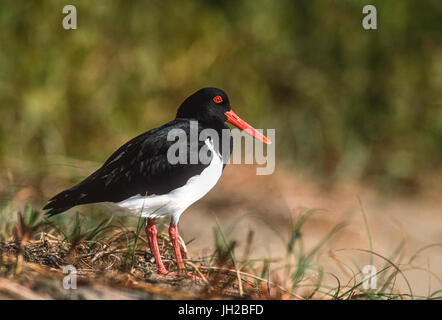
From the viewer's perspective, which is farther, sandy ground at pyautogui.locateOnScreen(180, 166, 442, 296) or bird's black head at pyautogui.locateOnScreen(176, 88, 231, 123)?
sandy ground at pyautogui.locateOnScreen(180, 166, 442, 296)

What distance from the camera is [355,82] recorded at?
22.2 ft

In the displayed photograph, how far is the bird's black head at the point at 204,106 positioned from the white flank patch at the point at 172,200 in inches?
10.7

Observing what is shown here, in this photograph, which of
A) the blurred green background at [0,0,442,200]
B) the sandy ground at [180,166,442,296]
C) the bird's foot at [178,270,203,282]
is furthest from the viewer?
the blurred green background at [0,0,442,200]

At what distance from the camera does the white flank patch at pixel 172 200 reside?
2824 millimetres

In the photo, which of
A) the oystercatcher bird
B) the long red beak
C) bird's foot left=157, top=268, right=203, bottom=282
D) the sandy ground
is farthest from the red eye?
the sandy ground

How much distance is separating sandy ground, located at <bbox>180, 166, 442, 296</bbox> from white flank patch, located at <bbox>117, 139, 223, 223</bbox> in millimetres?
1888

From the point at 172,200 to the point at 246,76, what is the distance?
3788 millimetres

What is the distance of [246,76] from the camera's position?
6.45m

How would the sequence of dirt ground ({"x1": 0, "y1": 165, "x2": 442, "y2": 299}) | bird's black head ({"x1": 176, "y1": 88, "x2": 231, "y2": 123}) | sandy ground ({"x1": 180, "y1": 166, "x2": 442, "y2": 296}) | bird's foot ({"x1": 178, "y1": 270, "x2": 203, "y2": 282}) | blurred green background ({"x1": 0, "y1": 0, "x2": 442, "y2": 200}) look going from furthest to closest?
blurred green background ({"x1": 0, "y1": 0, "x2": 442, "y2": 200})
sandy ground ({"x1": 180, "y1": 166, "x2": 442, "y2": 296})
dirt ground ({"x1": 0, "y1": 165, "x2": 442, "y2": 299})
bird's black head ({"x1": 176, "y1": 88, "x2": 231, "y2": 123})
bird's foot ({"x1": 178, "y1": 270, "x2": 203, "y2": 282})

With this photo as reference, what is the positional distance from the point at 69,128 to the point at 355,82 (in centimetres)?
301

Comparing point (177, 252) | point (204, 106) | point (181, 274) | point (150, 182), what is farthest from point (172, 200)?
point (204, 106)

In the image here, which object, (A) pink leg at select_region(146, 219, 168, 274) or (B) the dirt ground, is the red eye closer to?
(A) pink leg at select_region(146, 219, 168, 274)

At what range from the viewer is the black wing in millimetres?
2787

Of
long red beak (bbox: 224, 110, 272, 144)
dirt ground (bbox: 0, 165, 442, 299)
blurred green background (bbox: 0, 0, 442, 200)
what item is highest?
blurred green background (bbox: 0, 0, 442, 200)
